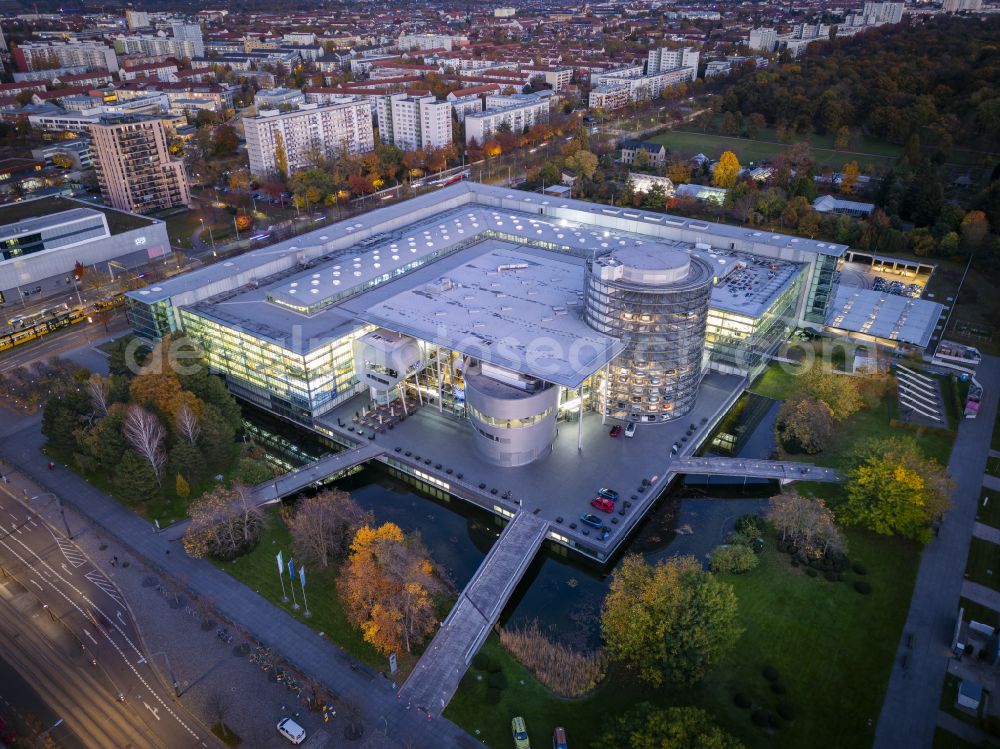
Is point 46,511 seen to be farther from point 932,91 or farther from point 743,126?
point 932,91

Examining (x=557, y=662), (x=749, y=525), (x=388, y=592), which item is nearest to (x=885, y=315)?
(x=749, y=525)

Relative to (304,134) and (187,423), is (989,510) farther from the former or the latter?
(304,134)

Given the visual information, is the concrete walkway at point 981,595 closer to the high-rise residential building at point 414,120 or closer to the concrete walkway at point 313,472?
the concrete walkway at point 313,472

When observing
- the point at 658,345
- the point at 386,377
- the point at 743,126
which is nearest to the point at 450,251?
the point at 386,377

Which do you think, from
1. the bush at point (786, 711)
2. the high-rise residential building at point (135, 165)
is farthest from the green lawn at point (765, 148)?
the bush at point (786, 711)

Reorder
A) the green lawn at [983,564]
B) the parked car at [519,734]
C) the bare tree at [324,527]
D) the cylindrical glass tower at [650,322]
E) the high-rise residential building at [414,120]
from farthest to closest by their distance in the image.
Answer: the high-rise residential building at [414,120]
the cylindrical glass tower at [650,322]
the bare tree at [324,527]
the green lawn at [983,564]
the parked car at [519,734]

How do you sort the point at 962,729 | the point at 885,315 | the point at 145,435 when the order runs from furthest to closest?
the point at 885,315 < the point at 145,435 < the point at 962,729

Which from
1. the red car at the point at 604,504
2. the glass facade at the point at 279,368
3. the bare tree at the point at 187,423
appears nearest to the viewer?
the red car at the point at 604,504
